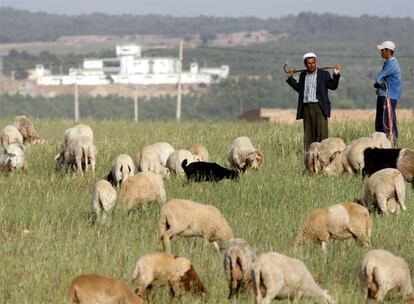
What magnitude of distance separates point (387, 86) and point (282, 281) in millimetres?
9726

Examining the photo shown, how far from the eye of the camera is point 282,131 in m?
21.9

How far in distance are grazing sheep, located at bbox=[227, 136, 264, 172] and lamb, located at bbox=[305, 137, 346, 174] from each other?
69cm

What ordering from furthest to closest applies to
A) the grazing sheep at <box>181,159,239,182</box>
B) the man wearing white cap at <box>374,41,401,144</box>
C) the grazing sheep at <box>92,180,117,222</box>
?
the man wearing white cap at <box>374,41,401,144</box> → the grazing sheep at <box>181,159,239,182</box> → the grazing sheep at <box>92,180,117,222</box>

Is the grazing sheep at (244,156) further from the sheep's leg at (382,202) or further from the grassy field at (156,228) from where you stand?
the sheep's leg at (382,202)

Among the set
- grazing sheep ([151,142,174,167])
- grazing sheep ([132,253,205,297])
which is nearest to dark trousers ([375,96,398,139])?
grazing sheep ([151,142,174,167])

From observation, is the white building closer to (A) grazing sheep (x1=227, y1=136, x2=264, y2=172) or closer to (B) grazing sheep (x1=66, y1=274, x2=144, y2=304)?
(A) grazing sheep (x1=227, y1=136, x2=264, y2=172)

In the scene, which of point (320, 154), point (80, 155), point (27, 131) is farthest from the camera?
point (27, 131)

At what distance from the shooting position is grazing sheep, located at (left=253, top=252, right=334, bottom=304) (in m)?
8.29

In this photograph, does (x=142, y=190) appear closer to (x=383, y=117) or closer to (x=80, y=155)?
(x=80, y=155)

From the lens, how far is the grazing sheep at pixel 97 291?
8.15 m

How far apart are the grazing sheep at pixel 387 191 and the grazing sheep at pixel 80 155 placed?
15.7 feet

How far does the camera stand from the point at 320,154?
633 inches

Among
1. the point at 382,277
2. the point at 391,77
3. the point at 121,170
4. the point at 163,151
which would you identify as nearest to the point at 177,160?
the point at 163,151

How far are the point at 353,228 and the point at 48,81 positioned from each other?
421 feet
